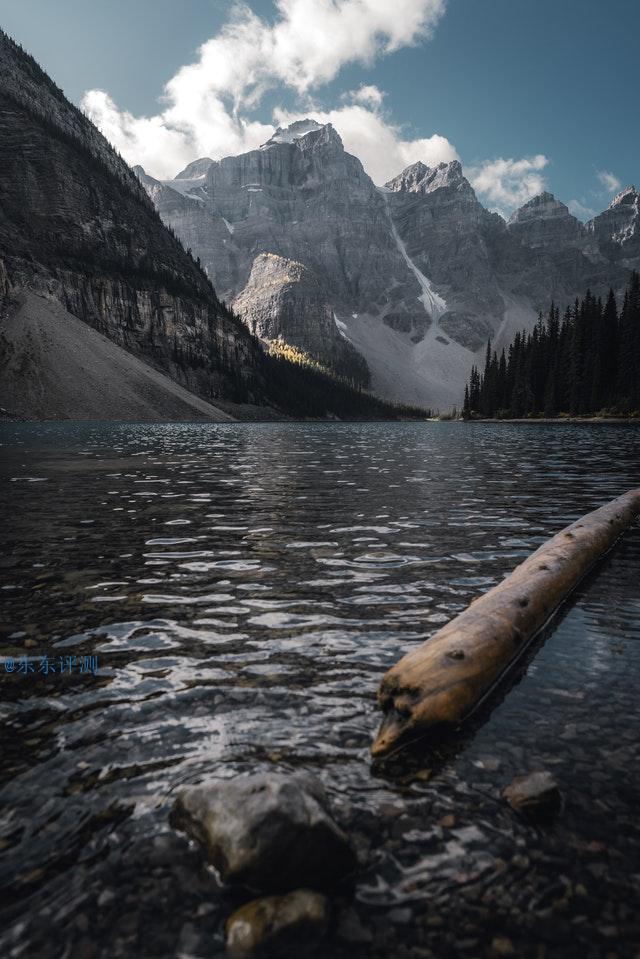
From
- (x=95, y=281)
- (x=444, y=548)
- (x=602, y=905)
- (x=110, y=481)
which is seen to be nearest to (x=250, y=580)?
(x=444, y=548)

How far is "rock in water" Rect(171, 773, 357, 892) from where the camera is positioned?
3.20 meters

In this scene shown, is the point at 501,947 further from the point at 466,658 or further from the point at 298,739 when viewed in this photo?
the point at 466,658

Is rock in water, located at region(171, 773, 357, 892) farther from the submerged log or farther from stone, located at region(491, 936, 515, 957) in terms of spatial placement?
the submerged log

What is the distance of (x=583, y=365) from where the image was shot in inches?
4144

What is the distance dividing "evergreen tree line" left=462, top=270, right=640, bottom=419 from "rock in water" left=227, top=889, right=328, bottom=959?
104503 mm

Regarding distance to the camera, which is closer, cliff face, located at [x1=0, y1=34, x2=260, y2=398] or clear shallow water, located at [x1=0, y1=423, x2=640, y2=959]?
clear shallow water, located at [x1=0, y1=423, x2=640, y2=959]

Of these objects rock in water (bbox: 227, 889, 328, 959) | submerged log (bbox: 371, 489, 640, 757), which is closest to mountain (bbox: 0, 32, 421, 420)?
submerged log (bbox: 371, 489, 640, 757)

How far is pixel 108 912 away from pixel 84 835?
2.27 feet

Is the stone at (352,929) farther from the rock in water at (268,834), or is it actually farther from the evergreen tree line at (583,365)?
the evergreen tree line at (583,365)

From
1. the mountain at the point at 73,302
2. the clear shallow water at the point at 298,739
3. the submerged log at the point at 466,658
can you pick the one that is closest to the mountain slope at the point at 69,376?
the mountain at the point at 73,302

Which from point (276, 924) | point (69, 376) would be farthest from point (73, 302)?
point (276, 924)

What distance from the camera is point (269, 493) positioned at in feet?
67.0

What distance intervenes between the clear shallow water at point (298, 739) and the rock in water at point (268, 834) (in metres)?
0.17

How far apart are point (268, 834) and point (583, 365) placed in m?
117
